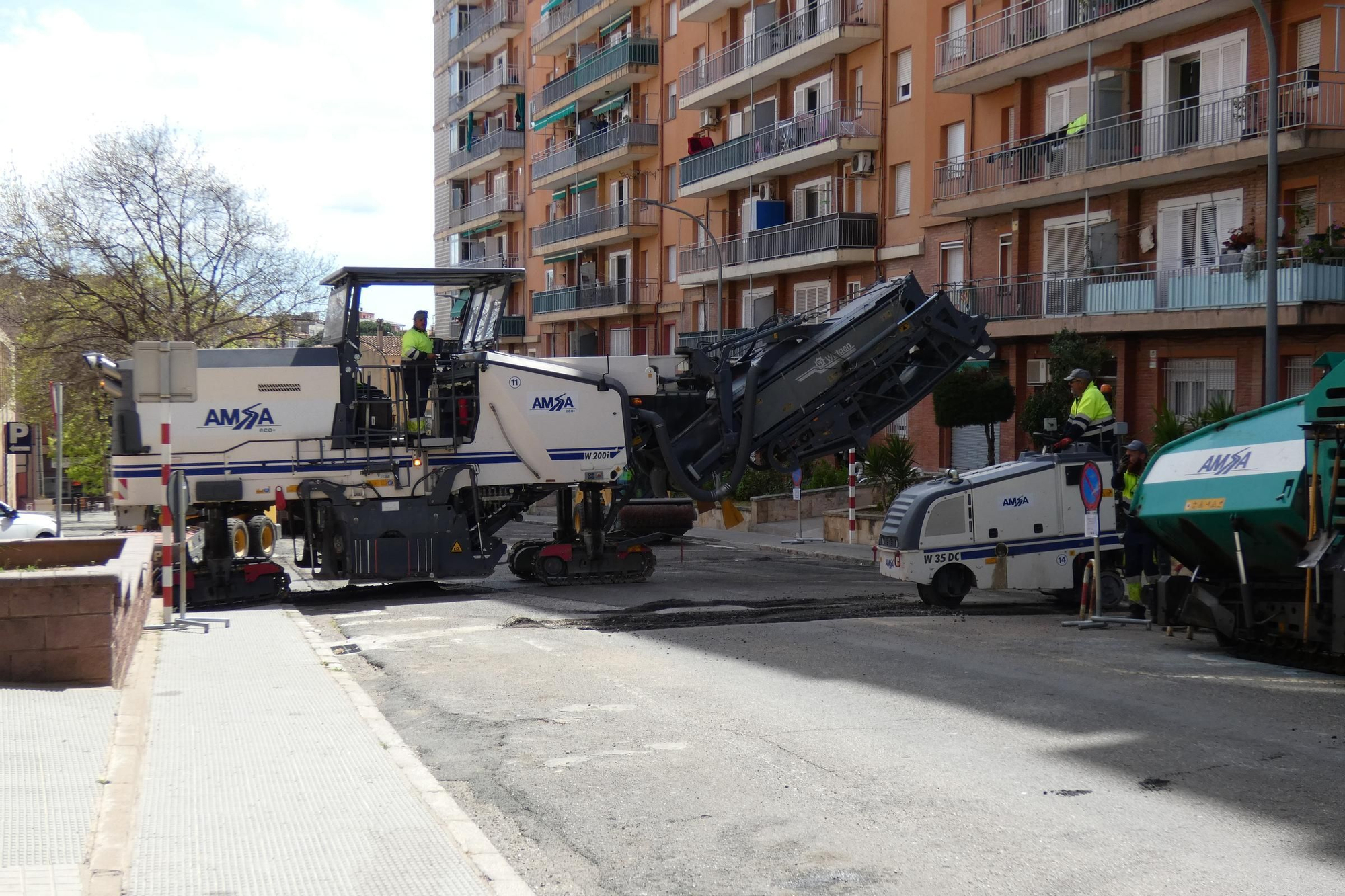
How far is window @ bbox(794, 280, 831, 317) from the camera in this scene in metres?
38.5

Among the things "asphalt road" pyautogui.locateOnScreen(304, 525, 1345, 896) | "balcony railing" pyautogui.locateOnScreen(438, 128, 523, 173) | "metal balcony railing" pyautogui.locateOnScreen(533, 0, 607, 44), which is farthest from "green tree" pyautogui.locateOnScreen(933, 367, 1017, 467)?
"balcony railing" pyautogui.locateOnScreen(438, 128, 523, 173)

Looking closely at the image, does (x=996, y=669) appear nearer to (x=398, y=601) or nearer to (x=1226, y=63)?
(x=398, y=601)

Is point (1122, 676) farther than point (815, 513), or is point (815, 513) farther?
point (815, 513)

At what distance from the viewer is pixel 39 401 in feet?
141

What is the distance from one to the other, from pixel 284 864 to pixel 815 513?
2631cm

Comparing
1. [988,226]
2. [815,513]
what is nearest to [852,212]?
[988,226]

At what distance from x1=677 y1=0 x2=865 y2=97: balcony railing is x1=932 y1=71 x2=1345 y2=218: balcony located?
245 inches

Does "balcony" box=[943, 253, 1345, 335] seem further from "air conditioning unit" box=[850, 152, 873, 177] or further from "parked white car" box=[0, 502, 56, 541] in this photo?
"parked white car" box=[0, 502, 56, 541]

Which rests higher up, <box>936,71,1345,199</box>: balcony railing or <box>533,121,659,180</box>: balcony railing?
<box>533,121,659,180</box>: balcony railing

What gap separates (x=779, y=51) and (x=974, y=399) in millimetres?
14826

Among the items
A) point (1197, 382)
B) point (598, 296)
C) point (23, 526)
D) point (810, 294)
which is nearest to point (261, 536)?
point (23, 526)

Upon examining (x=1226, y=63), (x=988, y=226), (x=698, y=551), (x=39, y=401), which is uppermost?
(x=1226, y=63)

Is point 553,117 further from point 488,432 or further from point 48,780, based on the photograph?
point 48,780

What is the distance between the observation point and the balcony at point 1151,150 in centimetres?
2286
